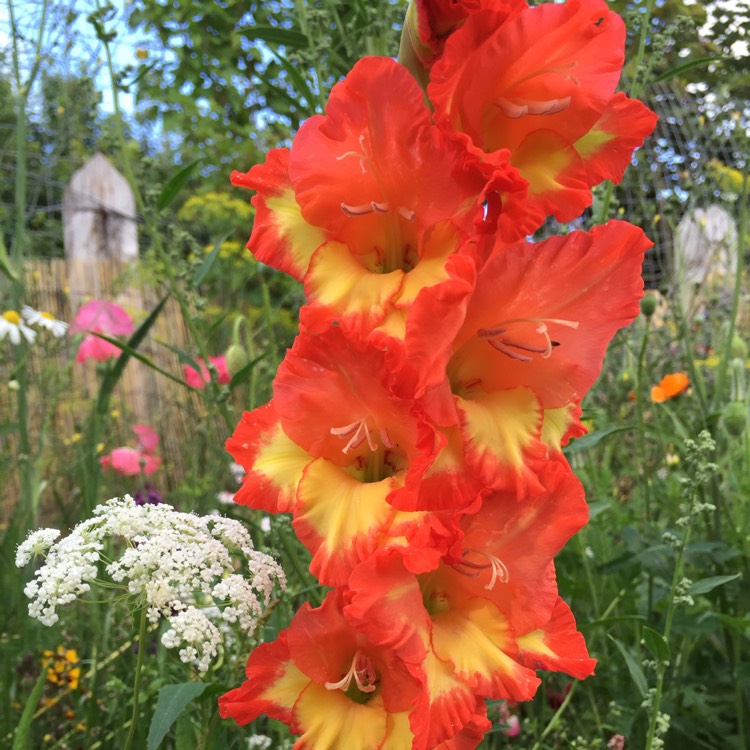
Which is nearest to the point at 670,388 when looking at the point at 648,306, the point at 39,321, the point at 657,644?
the point at 648,306

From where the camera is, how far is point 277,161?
0.77 meters

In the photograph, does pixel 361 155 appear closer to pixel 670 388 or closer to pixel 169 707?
pixel 169 707

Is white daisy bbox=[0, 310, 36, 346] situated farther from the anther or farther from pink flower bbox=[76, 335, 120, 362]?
the anther

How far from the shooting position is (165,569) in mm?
762

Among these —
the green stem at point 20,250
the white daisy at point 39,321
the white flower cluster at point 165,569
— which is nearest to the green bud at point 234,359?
the green stem at point 20,250

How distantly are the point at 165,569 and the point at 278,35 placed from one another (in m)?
0.78

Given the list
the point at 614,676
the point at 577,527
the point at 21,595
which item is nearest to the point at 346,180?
the point at 577,527

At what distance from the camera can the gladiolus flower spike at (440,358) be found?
67cm

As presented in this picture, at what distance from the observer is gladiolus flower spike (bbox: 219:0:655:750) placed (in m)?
0.67

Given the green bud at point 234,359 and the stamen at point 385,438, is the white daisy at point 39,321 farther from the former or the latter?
the stamen at point 385,438

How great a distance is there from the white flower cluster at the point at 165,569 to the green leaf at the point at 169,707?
0.11ft

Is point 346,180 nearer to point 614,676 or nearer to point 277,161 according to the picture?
point 277,161

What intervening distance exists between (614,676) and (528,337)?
87cm

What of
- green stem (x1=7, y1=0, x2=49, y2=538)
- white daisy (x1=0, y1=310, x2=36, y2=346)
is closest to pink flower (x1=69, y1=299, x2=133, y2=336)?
white daisy (x1=0, y1=310, x2=36, y2=346)
